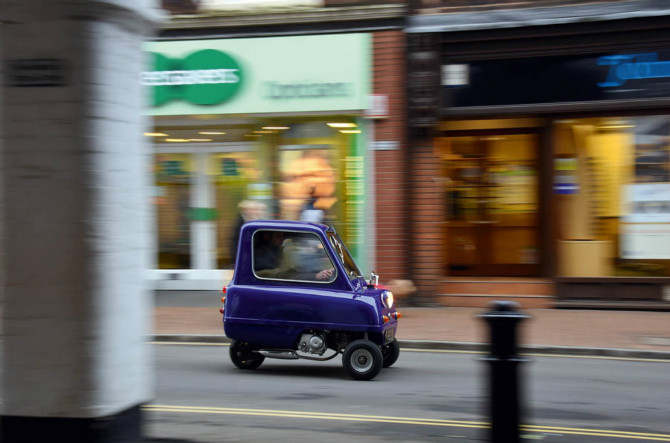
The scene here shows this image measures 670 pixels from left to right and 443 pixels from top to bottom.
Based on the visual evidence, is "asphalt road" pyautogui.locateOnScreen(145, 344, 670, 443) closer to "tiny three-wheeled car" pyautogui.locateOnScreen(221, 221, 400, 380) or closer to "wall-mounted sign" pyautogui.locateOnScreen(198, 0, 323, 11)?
"tiny three-wheeled car" pyautogui.locateOnScreen(221, 221, 400, 380)

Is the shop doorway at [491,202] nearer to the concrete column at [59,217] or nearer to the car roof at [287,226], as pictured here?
the car roof at [287,226]

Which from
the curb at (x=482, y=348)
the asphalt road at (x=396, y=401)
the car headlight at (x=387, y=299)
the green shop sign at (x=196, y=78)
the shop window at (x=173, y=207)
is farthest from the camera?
the shop window at (x=173, y=207)

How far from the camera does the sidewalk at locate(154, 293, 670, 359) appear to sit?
33.7 feet

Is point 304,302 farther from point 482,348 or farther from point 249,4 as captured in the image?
point 249,4

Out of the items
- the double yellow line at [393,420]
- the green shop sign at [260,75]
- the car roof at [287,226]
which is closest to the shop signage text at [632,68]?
the green shop sign at [260,75]

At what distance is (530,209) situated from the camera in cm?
1471

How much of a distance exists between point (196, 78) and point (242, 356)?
777cm

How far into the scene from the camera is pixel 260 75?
14.8m

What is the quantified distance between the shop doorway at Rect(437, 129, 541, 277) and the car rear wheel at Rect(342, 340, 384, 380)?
7.35m

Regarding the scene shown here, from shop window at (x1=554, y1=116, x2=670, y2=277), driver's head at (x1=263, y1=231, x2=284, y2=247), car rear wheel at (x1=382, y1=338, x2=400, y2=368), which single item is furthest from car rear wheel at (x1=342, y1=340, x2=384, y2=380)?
shop window at (x1=554, y1=116, x2=670, y2=277)

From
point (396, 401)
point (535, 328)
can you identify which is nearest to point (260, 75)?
point (535, 328)

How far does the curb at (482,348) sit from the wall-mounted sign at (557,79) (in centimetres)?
530

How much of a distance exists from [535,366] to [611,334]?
266 centimetres

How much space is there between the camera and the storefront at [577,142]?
13.5m
